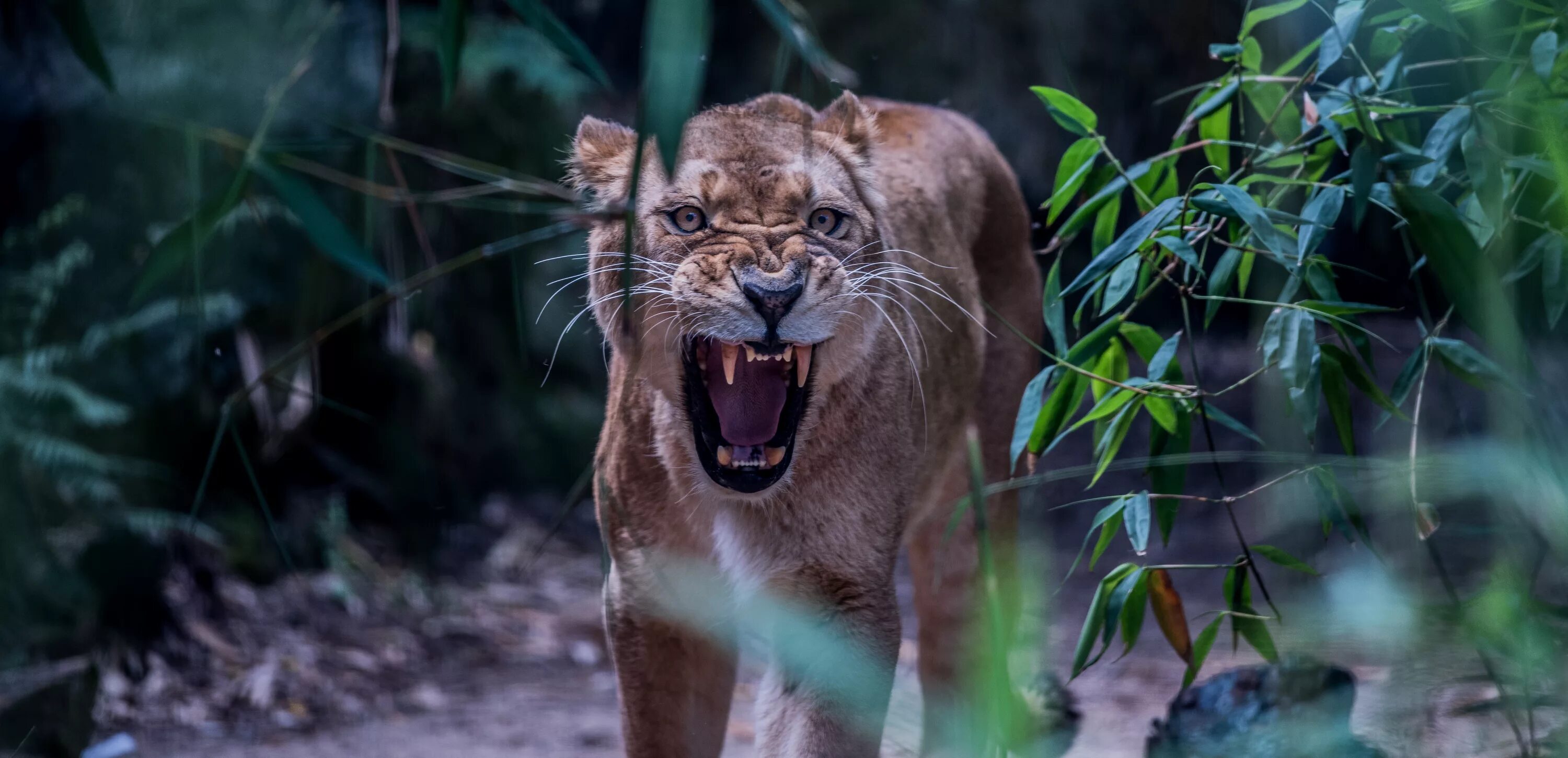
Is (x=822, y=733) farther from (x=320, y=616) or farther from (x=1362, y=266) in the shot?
(x=1362, y=266)

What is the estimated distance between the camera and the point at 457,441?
7223 mm

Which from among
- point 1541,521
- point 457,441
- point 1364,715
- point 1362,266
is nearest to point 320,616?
point 457,441

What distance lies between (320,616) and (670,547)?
3433mm

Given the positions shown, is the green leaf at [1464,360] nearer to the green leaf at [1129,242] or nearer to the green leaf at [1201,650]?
the green leaf at [1129,242]

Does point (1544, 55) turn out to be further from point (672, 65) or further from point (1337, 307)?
point (672, 65)

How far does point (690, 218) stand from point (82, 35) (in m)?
1.23

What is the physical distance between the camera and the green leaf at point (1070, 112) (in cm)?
294

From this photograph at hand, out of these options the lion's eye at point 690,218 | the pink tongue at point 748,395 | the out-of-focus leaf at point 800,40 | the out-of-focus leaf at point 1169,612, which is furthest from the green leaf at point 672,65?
the out-of-focus leaf at point 1169,612

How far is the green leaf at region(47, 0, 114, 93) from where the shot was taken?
69.6 inches

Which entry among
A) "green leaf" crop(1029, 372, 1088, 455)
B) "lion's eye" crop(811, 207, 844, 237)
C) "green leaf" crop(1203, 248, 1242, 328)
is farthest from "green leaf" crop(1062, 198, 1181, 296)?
"lion's eye" crop(811, 207, 844, 237)

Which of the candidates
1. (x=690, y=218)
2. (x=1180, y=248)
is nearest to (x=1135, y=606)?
(x=1180, y=248)

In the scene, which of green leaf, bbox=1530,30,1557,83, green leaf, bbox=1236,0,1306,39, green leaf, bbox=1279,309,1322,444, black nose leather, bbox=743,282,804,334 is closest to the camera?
green leaf, bbox=1530,30,1557,83

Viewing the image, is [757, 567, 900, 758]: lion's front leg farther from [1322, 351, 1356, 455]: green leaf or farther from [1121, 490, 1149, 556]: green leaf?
[1322, 351, 1356, 455]: green leaf

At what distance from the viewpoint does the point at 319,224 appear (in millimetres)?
1967
